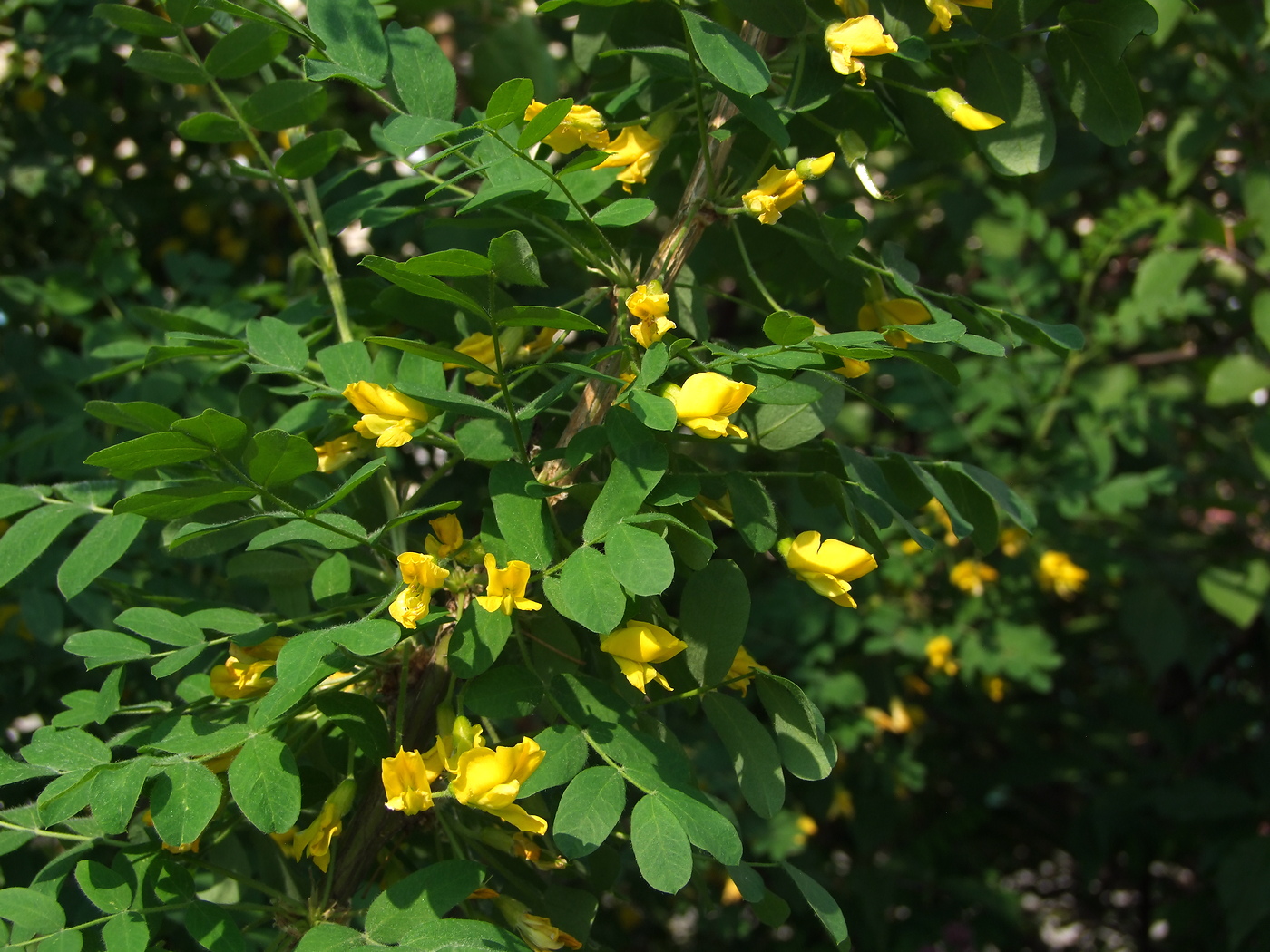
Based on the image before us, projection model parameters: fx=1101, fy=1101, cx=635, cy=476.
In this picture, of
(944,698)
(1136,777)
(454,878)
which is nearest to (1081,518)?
(944,698)

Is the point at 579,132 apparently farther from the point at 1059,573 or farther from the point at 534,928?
the point at 1059,573

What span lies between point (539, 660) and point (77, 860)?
43 cm

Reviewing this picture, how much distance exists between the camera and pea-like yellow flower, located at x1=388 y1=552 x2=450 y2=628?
81 cm

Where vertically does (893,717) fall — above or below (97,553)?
below

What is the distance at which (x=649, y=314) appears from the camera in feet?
2.78

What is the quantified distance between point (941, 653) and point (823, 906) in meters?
1.27

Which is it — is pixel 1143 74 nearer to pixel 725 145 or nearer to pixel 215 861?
pixel 725 145

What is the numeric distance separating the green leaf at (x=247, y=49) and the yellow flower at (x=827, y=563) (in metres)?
0.67

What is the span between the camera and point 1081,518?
2.43 meters

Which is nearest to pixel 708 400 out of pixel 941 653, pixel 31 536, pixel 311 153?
pixel 311 153

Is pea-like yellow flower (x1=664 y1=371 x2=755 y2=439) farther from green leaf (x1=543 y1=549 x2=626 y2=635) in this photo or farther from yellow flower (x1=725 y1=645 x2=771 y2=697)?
yellow flower (x1=725 y1=645 x2=771 y2=697)

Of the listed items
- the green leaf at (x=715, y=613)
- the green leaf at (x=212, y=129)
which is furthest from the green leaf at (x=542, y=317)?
the green leaf at (x=212, y=129)

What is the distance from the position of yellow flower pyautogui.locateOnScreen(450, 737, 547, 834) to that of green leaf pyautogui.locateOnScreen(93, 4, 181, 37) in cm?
75

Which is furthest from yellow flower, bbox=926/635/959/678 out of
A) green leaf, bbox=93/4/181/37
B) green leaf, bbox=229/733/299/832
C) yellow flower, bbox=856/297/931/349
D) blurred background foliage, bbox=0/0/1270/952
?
green leaf, bbox=93/4/181/37
